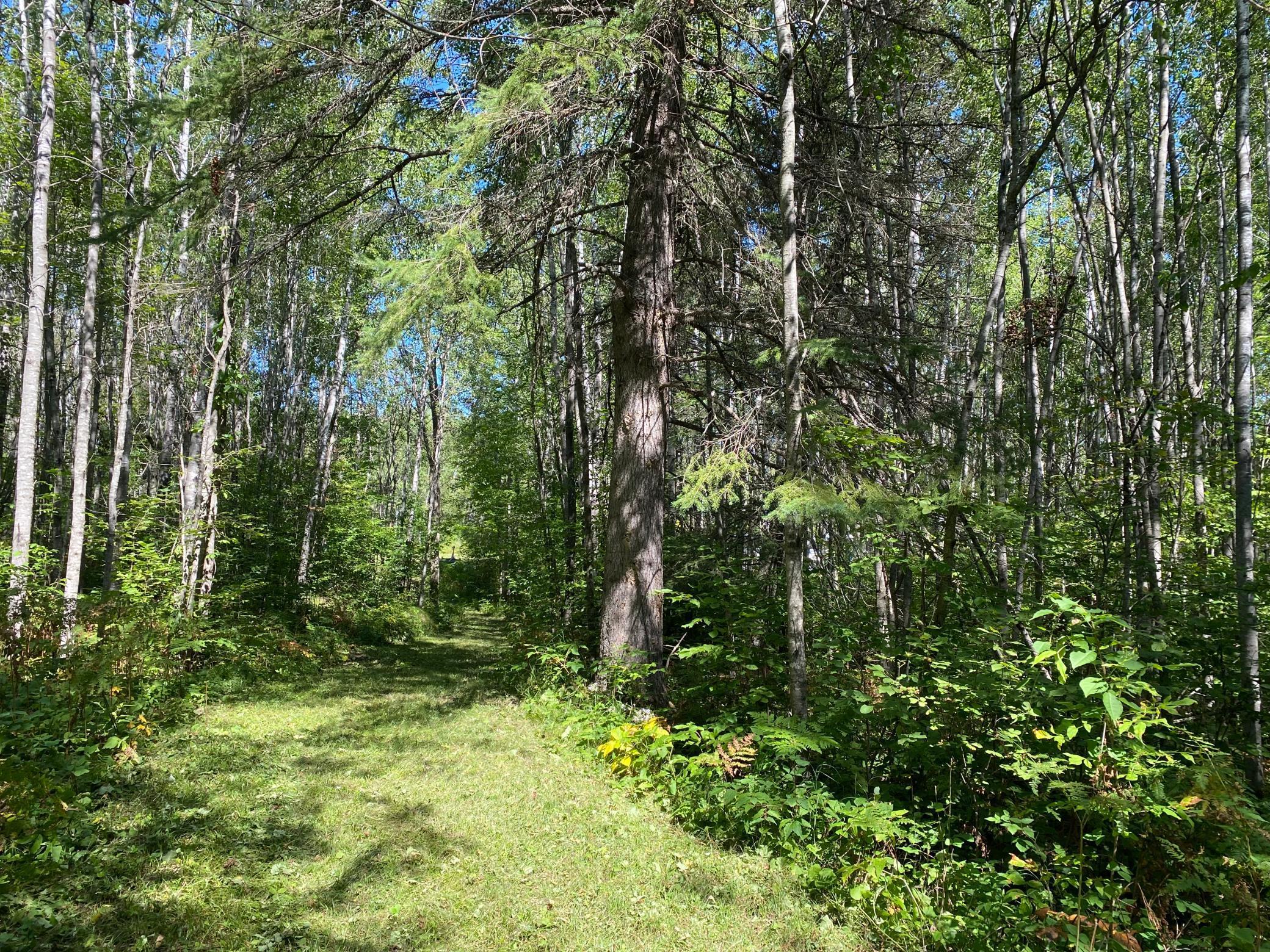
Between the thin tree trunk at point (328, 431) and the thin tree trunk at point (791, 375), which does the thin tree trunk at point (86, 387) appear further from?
the thin tree trunk at point (791, 375)

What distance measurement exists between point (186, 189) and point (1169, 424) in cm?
902

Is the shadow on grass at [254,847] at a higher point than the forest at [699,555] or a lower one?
lower

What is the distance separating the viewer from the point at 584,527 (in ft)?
29.7

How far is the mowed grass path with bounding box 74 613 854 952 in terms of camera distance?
10.1 ft

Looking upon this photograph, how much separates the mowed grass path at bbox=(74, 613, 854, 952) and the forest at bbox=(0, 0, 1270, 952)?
36 mm

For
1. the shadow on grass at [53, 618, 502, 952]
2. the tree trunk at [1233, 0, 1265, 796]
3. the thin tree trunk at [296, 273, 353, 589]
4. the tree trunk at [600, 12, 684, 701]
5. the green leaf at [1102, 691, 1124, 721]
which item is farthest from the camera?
the thin tree trunk at [296, 273, 353, 589]

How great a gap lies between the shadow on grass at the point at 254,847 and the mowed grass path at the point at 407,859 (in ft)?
0.04

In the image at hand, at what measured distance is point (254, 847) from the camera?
3746 mm

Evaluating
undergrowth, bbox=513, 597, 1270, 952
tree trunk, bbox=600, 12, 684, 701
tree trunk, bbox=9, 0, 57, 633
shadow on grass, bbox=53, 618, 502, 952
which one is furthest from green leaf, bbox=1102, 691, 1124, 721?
tree trunk, bbox=9, 0, 57, 633

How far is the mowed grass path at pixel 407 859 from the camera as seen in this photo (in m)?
3.07

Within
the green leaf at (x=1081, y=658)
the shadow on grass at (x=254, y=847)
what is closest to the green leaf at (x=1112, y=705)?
the green leaf at (x=1081, y=658)

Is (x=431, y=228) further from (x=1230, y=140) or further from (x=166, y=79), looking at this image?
(x=1230, y=140)

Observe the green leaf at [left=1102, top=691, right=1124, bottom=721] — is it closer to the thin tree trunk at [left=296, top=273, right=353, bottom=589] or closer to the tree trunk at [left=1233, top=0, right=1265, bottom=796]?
the tree trunk at [left=1233, top=0, right=1265, bottom=796]

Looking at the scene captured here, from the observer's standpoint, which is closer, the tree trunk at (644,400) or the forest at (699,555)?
the forest at (699,555)
